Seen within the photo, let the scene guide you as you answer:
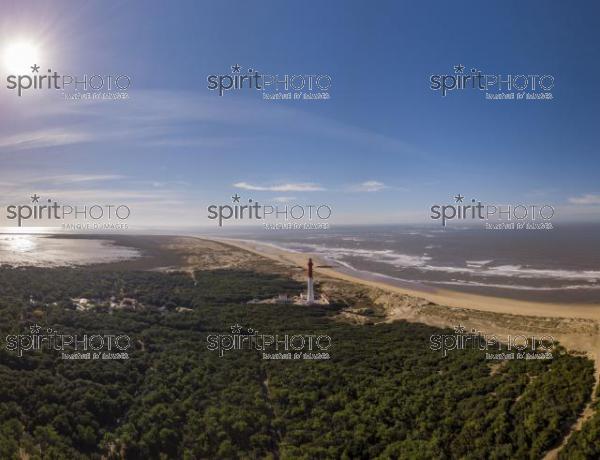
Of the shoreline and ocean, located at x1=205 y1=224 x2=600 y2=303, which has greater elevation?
ocean, located at x1=205 y1=224 x2=600 y2=303

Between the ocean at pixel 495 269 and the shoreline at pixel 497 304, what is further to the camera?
the ocean at pixel 495 269

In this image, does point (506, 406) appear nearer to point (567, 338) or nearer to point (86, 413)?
point (567, 338)

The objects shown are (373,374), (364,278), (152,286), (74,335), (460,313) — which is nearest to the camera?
(373,374)

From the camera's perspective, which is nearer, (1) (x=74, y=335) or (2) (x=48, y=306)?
(1) (x=74, y=335)

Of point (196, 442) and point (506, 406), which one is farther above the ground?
point (506, 406)

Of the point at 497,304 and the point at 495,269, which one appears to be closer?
the point at 497,304

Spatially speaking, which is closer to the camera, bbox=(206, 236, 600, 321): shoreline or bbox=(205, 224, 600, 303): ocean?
bbox=(206, 236, 600, 321): shoreline

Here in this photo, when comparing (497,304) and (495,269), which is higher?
(495,269)

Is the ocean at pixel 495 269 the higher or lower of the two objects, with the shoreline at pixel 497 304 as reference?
higher

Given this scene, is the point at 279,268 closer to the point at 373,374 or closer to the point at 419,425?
the point at 373,374

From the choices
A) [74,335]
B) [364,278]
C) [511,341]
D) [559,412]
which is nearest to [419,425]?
[559,412]

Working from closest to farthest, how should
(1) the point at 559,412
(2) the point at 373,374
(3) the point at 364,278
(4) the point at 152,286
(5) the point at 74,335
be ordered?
Answer: (1) the point at 559,412
(2) the point at 373,374
(5) the point at 74,335
(4) the point at 152,286
(3) the point at 364,278
